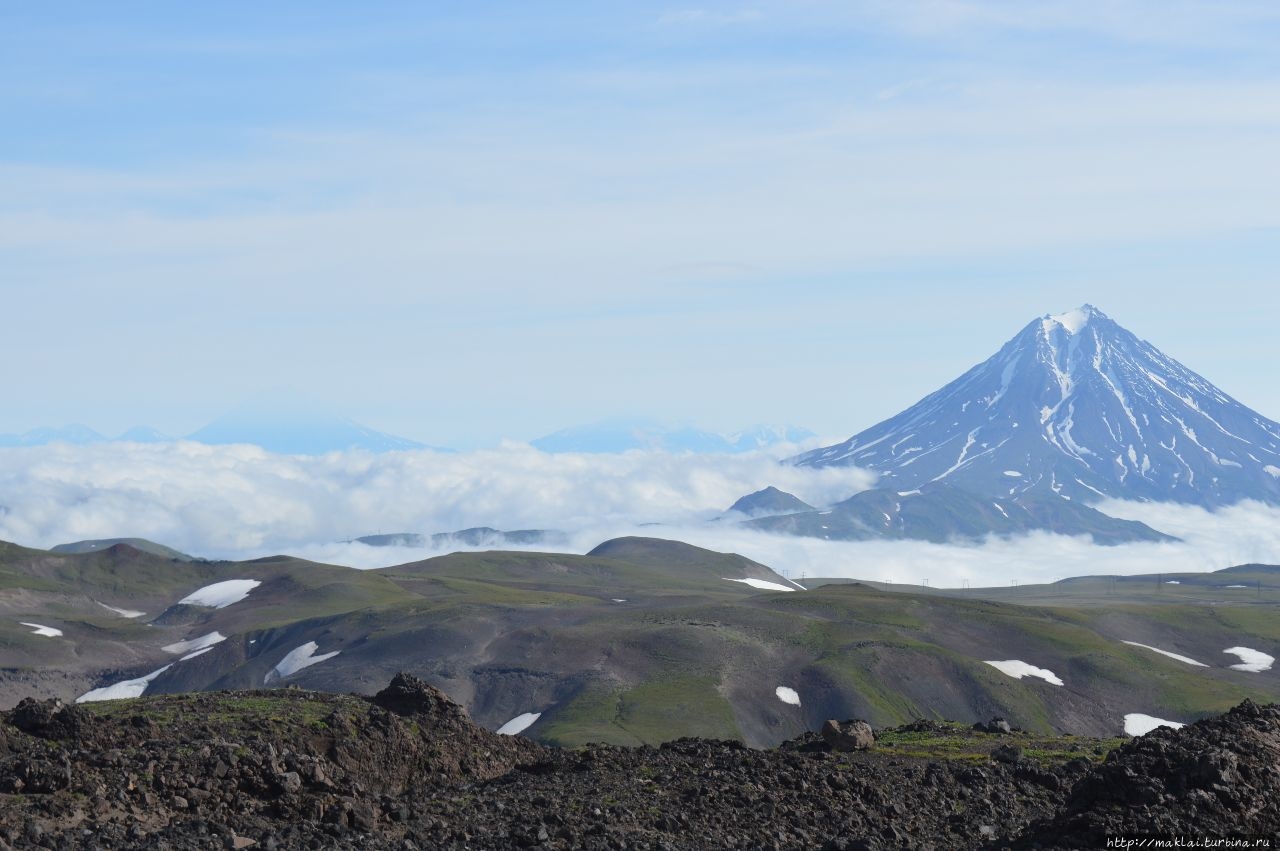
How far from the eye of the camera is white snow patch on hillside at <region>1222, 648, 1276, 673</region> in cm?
18362

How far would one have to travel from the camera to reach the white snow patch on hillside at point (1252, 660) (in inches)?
7229

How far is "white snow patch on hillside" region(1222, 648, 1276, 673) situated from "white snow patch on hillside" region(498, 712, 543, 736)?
9730 cm

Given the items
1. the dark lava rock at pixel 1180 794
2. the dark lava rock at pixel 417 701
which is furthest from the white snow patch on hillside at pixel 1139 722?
the dark lava rock at pixel 1180 794

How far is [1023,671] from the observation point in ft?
511

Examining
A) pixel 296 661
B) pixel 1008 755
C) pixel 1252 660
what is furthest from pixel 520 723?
pixel 1252 660

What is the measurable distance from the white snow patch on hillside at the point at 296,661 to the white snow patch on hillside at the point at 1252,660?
380 ft

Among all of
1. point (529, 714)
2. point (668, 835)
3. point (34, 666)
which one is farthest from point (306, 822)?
point (34, 666)

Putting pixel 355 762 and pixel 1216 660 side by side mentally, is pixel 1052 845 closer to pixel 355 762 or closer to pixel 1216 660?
pixel 355 762

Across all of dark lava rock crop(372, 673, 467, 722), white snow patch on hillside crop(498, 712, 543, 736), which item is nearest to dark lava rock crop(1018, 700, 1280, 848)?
dark lava rock crop(372, 673, 467, 722)

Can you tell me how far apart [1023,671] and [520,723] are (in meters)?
56.6

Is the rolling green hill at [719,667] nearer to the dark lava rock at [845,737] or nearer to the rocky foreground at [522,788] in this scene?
the dark lava rock at [845,737]

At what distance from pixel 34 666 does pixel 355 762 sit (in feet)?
529

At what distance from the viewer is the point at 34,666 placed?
7446 inches

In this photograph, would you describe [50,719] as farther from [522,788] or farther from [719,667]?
[719,667]
